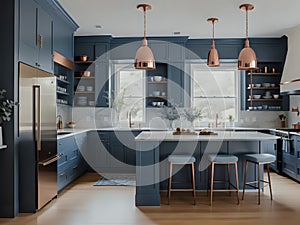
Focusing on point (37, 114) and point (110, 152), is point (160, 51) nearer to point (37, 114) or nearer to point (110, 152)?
point (110, 152)

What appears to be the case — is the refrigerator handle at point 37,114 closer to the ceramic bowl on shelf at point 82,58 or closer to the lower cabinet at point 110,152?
the lower cabinet at point 110,152

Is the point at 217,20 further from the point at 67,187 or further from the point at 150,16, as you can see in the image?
the point at 67,187

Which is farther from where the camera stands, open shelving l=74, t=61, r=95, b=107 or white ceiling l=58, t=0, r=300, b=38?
open shelving l=74, t=61, r=95, b=107

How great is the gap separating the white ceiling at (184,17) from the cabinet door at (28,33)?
2.51ft

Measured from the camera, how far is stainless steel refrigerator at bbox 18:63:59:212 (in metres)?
4.00

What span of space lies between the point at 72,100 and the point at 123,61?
1367 millimetres

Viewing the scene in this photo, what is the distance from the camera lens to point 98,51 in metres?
7.21

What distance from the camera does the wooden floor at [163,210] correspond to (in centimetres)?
381

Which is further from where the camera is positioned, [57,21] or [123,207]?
[57,21]

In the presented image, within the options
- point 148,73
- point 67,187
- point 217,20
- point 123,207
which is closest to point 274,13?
point 217,20

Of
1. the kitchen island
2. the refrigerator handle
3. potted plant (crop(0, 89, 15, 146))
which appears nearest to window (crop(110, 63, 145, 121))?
the kitchen island

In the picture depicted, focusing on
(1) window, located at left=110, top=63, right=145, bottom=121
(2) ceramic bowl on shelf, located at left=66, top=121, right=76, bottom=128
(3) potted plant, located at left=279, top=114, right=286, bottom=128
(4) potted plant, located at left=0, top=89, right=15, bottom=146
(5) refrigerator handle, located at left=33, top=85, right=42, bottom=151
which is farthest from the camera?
(1) window, located at left=110, top=63, right=145, bottom=121

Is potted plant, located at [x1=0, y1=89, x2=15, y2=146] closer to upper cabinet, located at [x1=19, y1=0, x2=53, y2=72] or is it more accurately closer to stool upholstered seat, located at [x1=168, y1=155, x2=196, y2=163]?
upper cabinet, located at [x1=19, y1=0, x2=53, y2=72]

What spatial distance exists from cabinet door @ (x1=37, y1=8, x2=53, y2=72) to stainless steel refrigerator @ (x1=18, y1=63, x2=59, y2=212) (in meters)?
0.41
